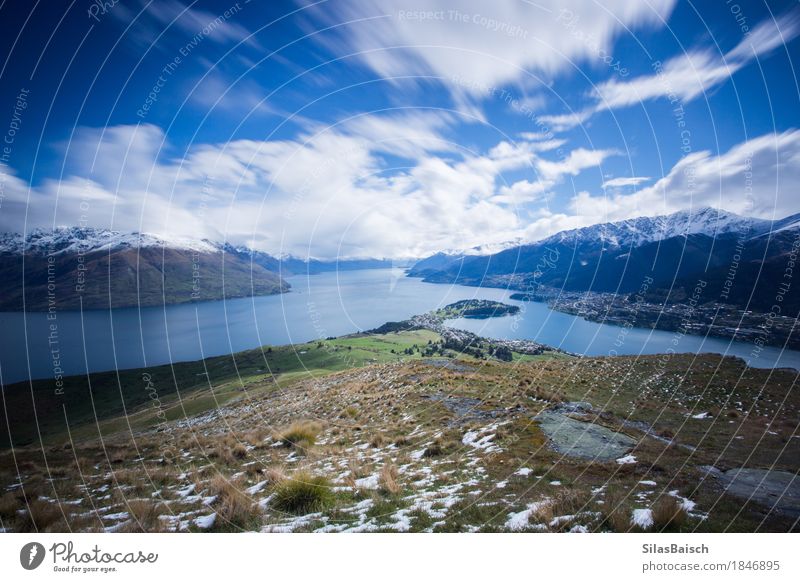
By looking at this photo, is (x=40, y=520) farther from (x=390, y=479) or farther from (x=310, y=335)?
(x=310, y=335)

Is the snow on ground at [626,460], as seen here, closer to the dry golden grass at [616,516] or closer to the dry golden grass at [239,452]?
the dry golden grass at [616,516]

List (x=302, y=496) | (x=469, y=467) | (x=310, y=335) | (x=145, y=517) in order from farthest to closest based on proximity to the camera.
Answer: (x=310, y=335) < (x=469, y=467) < (x=145, y=517) < (x=302, y=496)

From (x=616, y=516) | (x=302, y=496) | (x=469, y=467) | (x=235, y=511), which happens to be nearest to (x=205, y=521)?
(x=235, y=511)

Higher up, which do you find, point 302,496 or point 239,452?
point 302,496

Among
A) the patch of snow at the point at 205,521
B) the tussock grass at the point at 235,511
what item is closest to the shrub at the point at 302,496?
the tussock grass at the point at 235,511

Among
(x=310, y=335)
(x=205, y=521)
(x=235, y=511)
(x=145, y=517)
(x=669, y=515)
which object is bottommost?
(x=310, y=335)

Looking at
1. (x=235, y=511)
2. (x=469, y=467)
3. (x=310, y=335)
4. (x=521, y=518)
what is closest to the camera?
(x=521, y=518)

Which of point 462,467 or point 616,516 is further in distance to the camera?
point 462,467
